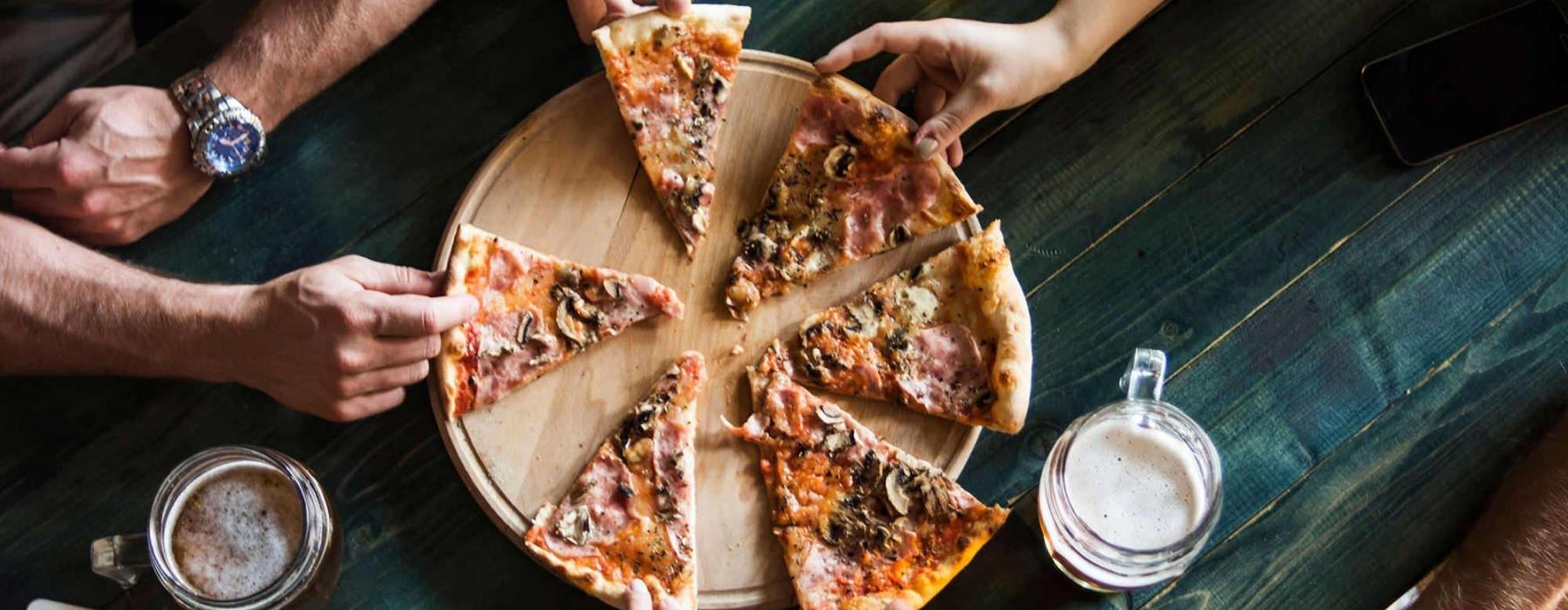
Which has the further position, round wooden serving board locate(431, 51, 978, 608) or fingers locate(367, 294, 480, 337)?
round wooden serving board locate(431, 51, 978, 608)

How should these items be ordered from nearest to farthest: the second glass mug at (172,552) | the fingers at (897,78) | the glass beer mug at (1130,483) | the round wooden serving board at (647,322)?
the second glass mug at (172,552)
the glass beer mug at (1130,483)
the round wooden serving board at (647,322)
the fingers at (897,78)

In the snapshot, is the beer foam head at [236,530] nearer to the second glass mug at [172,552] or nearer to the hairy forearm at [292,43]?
the second glass mug at [172,552]

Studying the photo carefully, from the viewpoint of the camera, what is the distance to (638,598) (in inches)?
94.4

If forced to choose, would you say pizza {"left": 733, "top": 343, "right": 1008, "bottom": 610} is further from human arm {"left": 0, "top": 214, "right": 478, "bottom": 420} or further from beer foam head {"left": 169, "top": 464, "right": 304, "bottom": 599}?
beer foam head {"left": 169, "top": 464, "right": 304, "bottom": 599}

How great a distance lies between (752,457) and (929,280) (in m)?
0.53

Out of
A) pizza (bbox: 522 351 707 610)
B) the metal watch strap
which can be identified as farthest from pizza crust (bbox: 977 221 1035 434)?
the metal watch strap

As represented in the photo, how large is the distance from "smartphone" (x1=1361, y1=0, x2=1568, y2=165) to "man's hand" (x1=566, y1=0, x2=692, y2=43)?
1532 mm

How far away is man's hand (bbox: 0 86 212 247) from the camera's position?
249 cm

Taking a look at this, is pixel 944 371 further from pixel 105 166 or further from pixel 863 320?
pixel 105 166

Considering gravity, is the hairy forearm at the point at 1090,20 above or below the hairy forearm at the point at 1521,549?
above

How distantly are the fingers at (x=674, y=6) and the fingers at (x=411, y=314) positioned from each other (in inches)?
A: 29.4

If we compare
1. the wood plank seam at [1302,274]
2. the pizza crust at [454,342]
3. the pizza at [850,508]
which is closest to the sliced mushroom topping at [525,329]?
the pizza crust at [454,342]

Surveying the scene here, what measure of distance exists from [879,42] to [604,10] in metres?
0.60

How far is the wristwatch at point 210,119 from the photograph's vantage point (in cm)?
255
